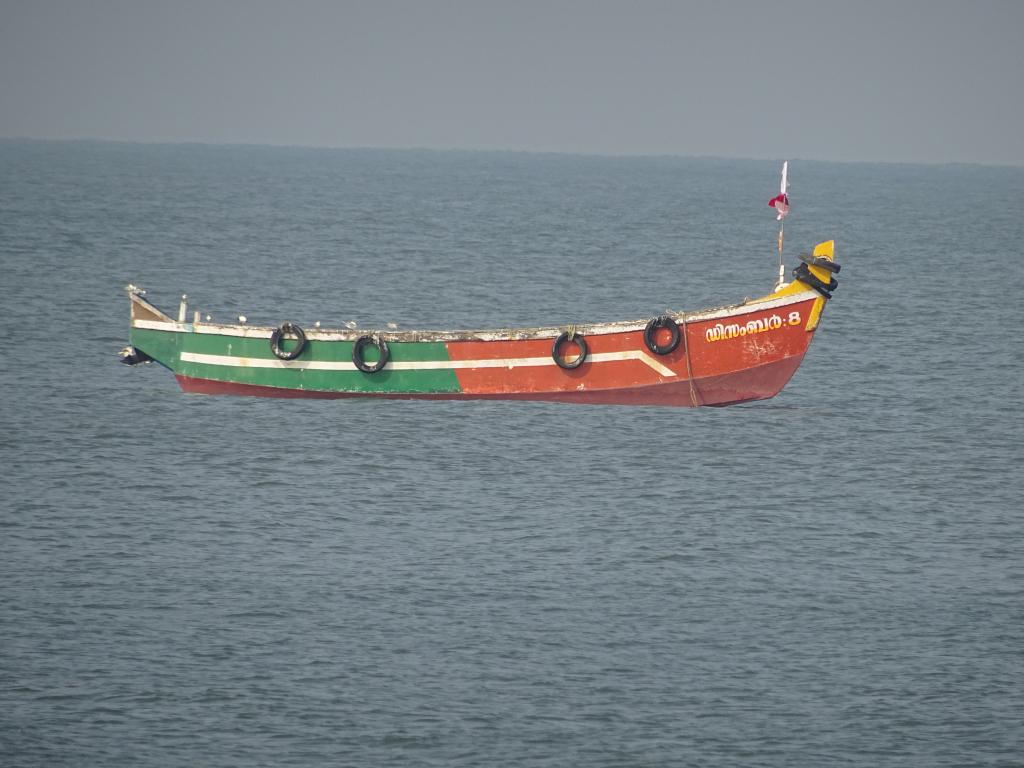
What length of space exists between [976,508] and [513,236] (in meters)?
66.6

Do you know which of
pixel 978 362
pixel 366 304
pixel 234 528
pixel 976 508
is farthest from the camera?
pixel 366 304

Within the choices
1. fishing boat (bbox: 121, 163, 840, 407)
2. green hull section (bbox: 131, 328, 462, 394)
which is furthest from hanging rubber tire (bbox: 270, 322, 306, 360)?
green hull section (bbox: 131, 328, 462, 394)

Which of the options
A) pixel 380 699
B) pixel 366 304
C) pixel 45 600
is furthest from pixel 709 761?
pixel 366 304

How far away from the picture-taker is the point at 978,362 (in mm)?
48844

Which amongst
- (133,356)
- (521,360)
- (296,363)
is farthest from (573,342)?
(133,356)

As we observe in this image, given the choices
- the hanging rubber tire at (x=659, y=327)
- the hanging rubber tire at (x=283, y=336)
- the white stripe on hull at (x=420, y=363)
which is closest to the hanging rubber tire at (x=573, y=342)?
the white stripe on hull at (x=420, y=363)

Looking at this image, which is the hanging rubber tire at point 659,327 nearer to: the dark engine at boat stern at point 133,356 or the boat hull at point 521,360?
the boat hull at point 521,360

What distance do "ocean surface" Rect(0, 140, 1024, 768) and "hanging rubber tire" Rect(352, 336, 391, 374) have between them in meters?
1.30

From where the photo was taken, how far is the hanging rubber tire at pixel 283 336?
3697cm

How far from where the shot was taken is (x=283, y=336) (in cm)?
3722

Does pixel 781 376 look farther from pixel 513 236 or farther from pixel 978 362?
pixel 513 236

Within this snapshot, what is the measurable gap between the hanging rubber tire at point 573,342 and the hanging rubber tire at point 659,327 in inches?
55.1

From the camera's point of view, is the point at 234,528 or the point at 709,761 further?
the point at 234,528

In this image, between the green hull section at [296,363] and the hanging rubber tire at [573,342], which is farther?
the green hull section at [296,363]
